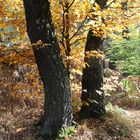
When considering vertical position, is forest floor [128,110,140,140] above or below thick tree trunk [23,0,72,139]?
below

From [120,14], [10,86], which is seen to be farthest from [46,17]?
[10,86]

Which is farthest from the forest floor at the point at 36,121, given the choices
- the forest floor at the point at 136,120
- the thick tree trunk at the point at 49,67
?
the thick tree trunk at the point at 49,67

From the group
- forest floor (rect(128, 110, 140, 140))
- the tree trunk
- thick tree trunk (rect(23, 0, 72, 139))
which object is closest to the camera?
thick tree trunk (rect(23, 0, 72, 139))

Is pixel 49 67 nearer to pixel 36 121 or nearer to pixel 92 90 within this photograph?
pixel 92 90

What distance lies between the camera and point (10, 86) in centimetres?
978

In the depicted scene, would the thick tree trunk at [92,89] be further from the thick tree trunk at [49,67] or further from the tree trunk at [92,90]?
the thick tree trunk at [49,67]

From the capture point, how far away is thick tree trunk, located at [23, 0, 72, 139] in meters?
6.38

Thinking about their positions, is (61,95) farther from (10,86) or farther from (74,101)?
(10,86)

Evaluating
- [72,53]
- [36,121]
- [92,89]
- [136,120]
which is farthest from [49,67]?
[136,120]

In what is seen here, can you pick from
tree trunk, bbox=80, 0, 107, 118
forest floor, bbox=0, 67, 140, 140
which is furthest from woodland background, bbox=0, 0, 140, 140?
tree trunk, bbox=80, 0, 107, 118

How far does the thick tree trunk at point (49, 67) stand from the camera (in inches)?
251

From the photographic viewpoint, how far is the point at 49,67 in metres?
6.63

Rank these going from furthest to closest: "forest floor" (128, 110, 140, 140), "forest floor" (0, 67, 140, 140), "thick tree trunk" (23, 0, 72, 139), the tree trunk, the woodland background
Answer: "forest floor" (128, 110, 140, 140)
the tree trunk
"forest floor" (0, 67, 140, 140)
the woodland background
"thick tree trunk" (23, 0, 72, 139)

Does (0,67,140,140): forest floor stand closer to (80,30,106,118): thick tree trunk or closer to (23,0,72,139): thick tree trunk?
(80,30,106,118): thick tree trunk
